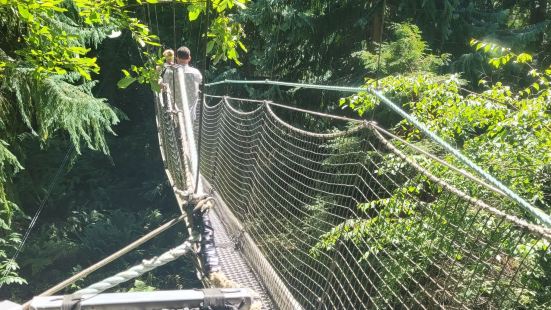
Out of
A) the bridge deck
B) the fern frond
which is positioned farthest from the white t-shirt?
the bridge deck

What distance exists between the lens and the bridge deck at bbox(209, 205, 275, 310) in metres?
2.79

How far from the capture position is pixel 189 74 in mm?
4367

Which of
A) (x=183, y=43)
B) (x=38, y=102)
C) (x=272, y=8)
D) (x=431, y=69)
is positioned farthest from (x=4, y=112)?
(x=183, y=43)

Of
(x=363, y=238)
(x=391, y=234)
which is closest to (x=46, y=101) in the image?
(x=363, y=238)

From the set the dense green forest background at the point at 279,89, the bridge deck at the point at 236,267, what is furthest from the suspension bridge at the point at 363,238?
the dense green forest background at the point at 279,89

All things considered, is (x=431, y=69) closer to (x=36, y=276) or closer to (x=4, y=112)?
(x=4, y=112)

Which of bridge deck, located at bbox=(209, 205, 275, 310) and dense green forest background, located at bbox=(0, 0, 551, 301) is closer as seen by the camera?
bridge deck, located at bbox=(209, 205, 275, 310)

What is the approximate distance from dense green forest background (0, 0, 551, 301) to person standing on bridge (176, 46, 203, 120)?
381 millimetres

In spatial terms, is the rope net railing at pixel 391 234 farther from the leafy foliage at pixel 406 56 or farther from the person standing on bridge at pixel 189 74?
the leafy foliage at pixel 406 56

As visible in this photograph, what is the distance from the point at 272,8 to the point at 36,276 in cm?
513

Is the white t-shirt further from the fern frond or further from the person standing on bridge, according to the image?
the fern frond

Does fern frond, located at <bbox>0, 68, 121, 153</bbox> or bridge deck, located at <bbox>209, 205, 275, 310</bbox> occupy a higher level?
fern frond, located at <bbox>0, 68, 121, 153</bbox>

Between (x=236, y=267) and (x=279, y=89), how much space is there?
4.30 m

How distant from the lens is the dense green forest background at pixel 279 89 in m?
3.99
